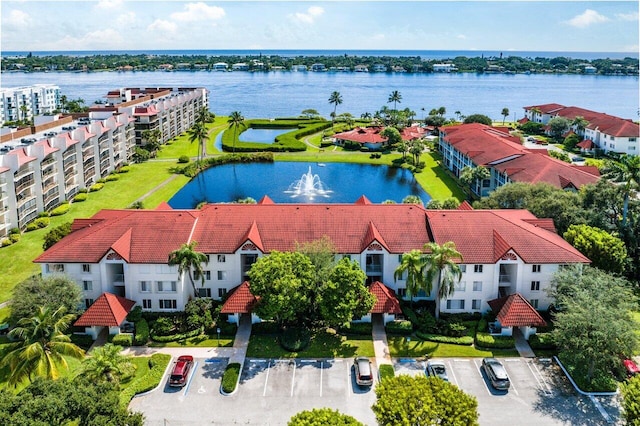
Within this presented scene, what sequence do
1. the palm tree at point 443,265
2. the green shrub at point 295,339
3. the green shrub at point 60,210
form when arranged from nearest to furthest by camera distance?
the green shrub at point 295,339 → the palm tree at point 443,265 → the green shrub at point 60,210

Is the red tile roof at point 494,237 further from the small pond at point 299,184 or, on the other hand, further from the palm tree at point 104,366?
the small pond at point 299,184

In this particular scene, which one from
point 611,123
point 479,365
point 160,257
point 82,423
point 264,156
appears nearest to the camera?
point 82,423

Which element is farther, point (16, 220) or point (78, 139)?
point (78, 139)

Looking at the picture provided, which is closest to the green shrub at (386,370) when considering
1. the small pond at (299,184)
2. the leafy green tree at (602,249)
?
the leafy green tree at (602,249)

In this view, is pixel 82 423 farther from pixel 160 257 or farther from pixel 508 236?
pixel 508 236

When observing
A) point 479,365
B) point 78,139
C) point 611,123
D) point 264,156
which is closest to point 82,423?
point 479,365

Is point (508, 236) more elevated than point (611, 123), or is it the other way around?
point (611, 123)
